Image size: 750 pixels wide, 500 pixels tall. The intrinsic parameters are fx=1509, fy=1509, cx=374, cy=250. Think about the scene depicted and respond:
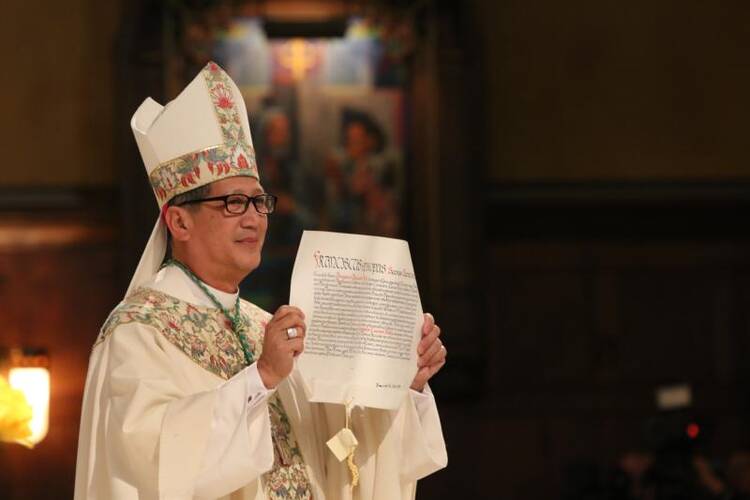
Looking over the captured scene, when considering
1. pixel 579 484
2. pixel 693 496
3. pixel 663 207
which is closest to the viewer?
pixel 693 496

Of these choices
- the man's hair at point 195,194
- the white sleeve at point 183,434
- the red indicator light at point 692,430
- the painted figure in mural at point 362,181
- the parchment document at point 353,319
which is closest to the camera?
the white sleeve at point 183,434

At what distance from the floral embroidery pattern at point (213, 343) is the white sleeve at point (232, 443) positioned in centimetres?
34

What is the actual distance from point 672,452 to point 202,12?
4474 mm

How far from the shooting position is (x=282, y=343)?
3703 mm

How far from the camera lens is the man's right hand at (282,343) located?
371 centimetres

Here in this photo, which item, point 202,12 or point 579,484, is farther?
point 202,12

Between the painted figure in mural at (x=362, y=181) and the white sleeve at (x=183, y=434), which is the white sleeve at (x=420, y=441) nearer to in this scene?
the white sleeve at (x=183, y=434)

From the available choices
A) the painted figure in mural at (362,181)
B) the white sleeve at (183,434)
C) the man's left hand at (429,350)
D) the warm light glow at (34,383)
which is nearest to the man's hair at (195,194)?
the white sleeve at (183,434)

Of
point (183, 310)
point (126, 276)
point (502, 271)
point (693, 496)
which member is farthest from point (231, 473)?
point (502, 271)

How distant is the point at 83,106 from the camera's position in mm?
10914

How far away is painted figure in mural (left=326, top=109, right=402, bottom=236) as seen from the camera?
10.8 metres

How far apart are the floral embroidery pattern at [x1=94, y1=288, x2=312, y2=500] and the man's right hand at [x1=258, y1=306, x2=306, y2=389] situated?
1.27ft

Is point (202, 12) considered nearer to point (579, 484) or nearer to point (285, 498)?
point (579, 484)

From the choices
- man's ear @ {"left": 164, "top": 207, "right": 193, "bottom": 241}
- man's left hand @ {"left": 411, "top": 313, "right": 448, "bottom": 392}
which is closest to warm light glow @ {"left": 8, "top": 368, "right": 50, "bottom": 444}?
man's ear @ {"left": 164, "top": 207, "right": 193, "bottom": 241}
